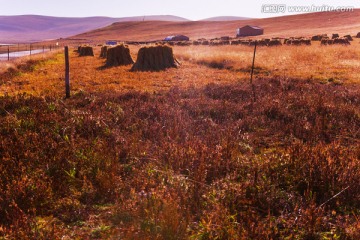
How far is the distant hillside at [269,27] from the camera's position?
7874 cm

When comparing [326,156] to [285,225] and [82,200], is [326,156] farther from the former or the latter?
[82,200]

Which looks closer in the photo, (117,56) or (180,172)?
(180,172)

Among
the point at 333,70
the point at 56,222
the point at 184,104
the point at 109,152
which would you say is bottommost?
the point at 56,222

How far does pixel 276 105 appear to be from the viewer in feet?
28.4

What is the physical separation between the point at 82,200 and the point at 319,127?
5.36m

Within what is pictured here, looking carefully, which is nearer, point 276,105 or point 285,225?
point 285,225

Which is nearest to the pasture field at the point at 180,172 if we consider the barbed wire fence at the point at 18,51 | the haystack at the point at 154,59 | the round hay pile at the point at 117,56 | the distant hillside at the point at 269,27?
the haystack at the point at 154,59

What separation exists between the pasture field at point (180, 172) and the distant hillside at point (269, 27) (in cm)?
6327

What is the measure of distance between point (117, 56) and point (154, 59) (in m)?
4.06

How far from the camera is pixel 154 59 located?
811 inches

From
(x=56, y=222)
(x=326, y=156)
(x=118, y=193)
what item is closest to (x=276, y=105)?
(x=326, y=156)

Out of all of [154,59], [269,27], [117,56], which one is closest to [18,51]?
[117,56]

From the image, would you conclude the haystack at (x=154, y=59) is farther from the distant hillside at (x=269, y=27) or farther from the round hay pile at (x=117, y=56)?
the distant hillside at (x=269, y=27)

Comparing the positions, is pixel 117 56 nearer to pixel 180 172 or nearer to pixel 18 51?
pixel 180 172
